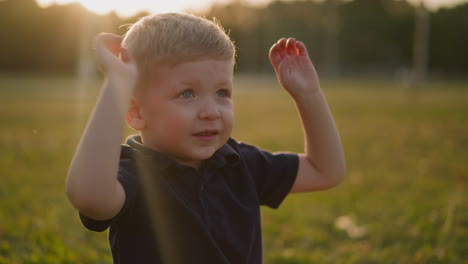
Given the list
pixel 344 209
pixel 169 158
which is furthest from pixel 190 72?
pixel 344 209

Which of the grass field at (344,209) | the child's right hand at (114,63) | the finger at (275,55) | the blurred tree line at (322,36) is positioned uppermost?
the child's right hand at (114,63)

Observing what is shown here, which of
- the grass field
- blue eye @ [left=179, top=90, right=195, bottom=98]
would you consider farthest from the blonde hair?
the grass field

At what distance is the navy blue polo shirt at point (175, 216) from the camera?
166 cm

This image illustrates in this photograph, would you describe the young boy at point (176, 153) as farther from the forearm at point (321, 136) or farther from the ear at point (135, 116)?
the forearm at point (321, 136)

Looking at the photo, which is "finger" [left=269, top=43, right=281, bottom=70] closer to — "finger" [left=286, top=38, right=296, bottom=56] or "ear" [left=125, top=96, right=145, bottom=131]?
"finger" [left=286, top=38, right=296, bottom=56]

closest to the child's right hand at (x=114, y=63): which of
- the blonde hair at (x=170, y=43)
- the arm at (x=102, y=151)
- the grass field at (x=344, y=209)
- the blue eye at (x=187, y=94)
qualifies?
the arm at (x=102, y=151)

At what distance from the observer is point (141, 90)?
5.52 ft

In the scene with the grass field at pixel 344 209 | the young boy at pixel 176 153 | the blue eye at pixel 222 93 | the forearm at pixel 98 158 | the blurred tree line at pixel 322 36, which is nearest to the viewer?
the forearm at pixel 98 158

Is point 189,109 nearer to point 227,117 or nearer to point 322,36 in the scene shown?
point 227,117

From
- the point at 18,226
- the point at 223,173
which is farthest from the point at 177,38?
the point at 18,226

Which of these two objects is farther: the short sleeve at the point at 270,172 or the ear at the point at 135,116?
the short sleeve at the point at 270,172

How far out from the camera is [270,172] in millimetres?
2020

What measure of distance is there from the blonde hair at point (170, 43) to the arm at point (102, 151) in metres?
0.19

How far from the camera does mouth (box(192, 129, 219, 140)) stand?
170cm
